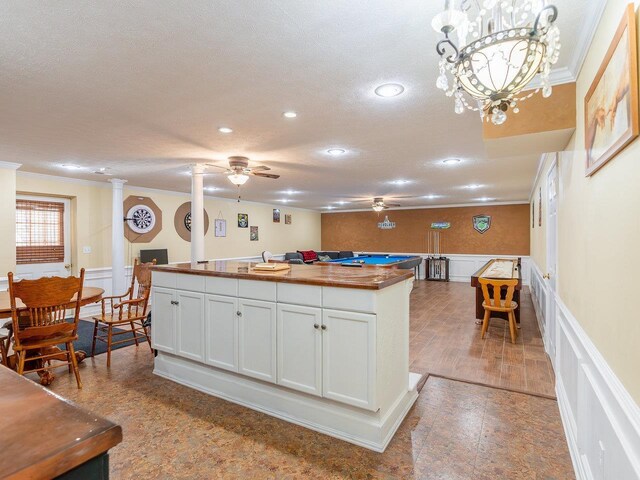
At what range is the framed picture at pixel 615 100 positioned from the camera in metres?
1.10

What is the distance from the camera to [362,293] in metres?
2.13

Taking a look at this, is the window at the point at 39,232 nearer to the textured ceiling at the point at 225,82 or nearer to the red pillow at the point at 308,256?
the textured ceiling at the point at 225,82

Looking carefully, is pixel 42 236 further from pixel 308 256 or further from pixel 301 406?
pixel 308 256

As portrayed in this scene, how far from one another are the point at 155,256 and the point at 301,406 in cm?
543

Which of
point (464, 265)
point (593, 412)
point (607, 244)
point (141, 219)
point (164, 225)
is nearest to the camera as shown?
point (607, 244)

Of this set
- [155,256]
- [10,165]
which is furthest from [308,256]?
[10,165]

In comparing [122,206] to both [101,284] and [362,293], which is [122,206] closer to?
[101,284]

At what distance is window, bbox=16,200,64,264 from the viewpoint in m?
5.25

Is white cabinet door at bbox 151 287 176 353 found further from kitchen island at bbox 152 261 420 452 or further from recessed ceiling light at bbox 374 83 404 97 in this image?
recessed ceiling light at bbox 374 83 404 97

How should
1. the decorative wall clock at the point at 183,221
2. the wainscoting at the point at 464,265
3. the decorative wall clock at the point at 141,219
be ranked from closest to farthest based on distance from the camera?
1. the decorative wall clock at the point at 141,219
2. the decorative wall clock at the point at 183,221
3. the wainscoting at the point at 464,265

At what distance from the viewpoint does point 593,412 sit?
1586 mm

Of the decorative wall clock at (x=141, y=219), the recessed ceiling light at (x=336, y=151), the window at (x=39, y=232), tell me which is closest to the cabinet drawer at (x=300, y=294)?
the recessed ceiling light at (x=336, y=151)

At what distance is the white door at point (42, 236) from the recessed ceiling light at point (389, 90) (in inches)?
229

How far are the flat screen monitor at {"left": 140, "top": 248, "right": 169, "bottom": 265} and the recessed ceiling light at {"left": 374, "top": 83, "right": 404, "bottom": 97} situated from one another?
230 inches
